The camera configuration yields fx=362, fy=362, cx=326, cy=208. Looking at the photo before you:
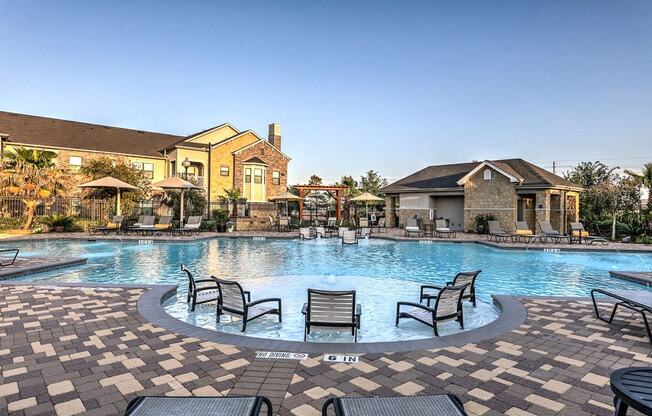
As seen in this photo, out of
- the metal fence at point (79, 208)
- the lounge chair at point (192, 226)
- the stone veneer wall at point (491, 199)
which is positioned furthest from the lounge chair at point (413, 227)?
the metal fence at point (79, 208)

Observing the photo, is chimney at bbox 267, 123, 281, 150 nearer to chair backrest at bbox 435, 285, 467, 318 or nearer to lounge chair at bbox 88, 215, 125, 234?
lounge chair at bbox 88, 215, 125, 234

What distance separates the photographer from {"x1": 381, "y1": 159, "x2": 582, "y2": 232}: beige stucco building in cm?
2259

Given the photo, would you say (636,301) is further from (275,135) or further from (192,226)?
(275,135)

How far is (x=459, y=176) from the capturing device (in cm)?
2773

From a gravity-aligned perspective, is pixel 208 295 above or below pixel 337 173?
below

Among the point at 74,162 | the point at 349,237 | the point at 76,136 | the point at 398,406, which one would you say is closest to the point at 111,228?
the point at 74,162

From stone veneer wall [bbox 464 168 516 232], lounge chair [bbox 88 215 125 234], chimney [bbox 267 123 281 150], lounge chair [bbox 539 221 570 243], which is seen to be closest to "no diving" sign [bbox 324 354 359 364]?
lounge chair [bbox 539 221 570 243]

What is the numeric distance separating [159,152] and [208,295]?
27056 mm

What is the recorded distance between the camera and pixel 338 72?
65.0 feet

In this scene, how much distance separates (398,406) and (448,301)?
359cm

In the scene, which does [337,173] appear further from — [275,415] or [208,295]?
[275,415]

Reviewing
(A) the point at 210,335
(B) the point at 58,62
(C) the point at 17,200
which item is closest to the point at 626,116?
(A) the point at 210,335

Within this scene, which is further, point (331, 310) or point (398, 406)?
point (331, 310)

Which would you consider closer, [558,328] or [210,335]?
[210,335]
